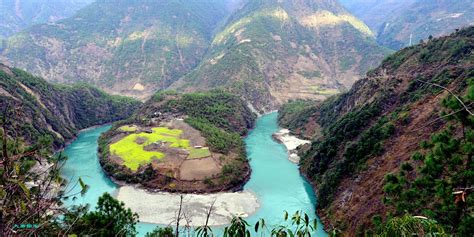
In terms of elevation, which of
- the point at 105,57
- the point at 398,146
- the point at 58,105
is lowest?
the point at 398,146

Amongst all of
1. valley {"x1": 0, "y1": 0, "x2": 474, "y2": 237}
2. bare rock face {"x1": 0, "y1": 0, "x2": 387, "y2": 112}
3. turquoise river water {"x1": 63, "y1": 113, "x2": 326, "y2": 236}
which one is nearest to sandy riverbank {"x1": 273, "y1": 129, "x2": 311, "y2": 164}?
valley {"x1": 0, "y1": 0, "x2": 474, "y2": 237}

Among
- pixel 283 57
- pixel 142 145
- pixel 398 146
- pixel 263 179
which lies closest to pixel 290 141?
pixel 263 179

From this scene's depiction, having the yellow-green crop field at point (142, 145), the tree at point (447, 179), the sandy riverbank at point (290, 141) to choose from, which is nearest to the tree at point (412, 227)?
the tree at point (447, 179)

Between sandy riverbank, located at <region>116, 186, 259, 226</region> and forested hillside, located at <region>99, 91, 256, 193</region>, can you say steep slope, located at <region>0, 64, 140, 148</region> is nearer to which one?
forested hillside, located at <region>99, 91, 256, 193</region>

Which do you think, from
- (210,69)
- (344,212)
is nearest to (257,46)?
(210,69)

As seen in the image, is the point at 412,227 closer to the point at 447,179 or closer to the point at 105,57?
the point at 447,179

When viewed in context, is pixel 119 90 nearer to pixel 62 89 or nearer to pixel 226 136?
pixel 62 89
